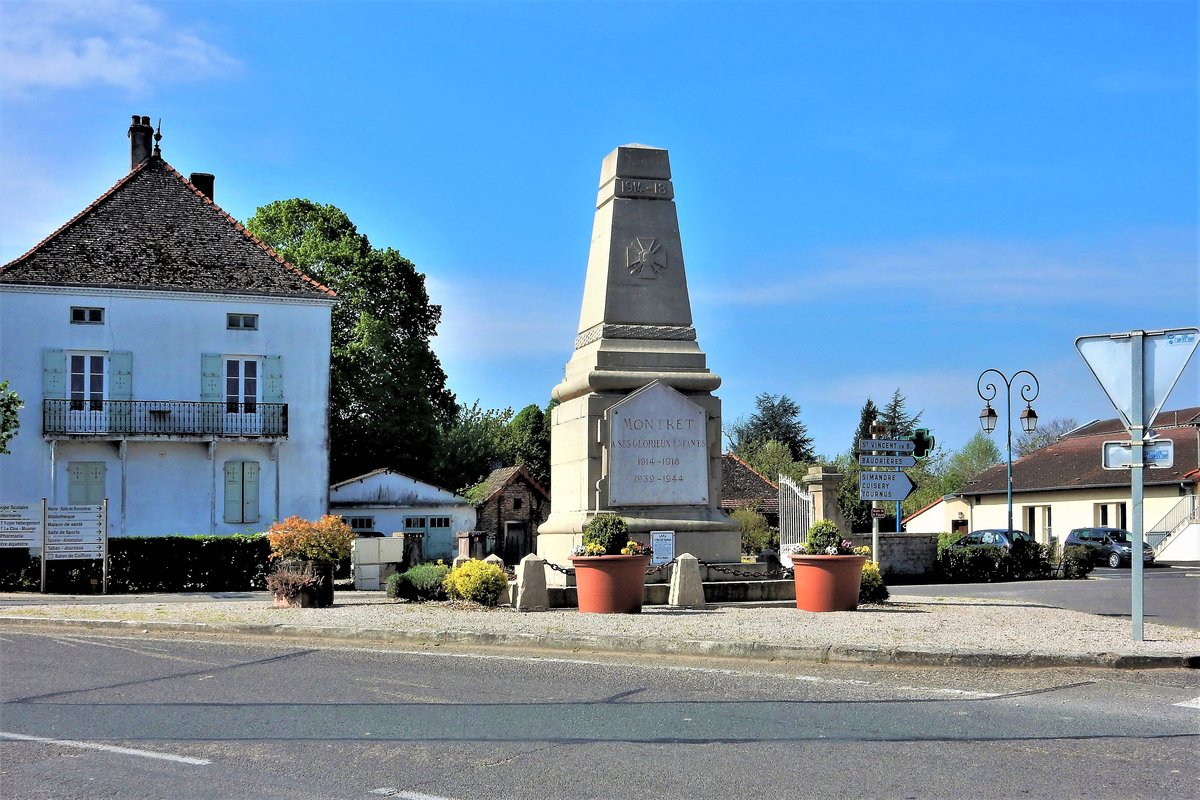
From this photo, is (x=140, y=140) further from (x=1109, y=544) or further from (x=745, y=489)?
(x=1109, y=544)

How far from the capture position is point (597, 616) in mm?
14055

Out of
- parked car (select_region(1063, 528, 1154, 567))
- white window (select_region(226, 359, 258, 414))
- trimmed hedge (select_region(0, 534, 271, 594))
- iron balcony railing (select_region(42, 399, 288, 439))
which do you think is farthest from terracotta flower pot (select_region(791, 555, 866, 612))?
parked car (select_region(1063, 528, 1154, 567))

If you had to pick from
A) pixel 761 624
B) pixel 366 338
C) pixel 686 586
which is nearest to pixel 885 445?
pixel 686 586

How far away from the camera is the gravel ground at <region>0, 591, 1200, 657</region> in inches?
452

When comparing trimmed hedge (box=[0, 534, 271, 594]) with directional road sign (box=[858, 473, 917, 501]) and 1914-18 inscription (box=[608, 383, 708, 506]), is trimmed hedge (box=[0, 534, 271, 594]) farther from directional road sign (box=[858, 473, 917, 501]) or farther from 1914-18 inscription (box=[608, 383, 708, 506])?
directional road sign (box=[858, 473, 917, 501])

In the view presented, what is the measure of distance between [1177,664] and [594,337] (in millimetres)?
9332

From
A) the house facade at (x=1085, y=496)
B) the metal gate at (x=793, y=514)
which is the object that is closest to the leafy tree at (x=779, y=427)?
the house facade at (x=1085, y=496)

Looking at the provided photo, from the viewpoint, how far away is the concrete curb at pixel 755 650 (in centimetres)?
1066

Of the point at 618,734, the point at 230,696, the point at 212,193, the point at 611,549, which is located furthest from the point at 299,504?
the point at 618,734

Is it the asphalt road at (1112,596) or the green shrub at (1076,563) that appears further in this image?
the green shrub at (1076,563)

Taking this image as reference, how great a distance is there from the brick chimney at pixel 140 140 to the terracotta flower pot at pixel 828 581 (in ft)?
106

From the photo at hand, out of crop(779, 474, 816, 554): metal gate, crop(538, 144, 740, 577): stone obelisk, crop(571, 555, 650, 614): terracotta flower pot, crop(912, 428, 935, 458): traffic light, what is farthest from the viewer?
crop(779, 474, 816, 554): metal gate

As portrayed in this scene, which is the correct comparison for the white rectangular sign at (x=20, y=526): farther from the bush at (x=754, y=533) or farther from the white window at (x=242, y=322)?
the bush at (x=754, y=533)

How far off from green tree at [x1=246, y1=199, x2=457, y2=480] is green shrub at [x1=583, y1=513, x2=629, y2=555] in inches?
1413
